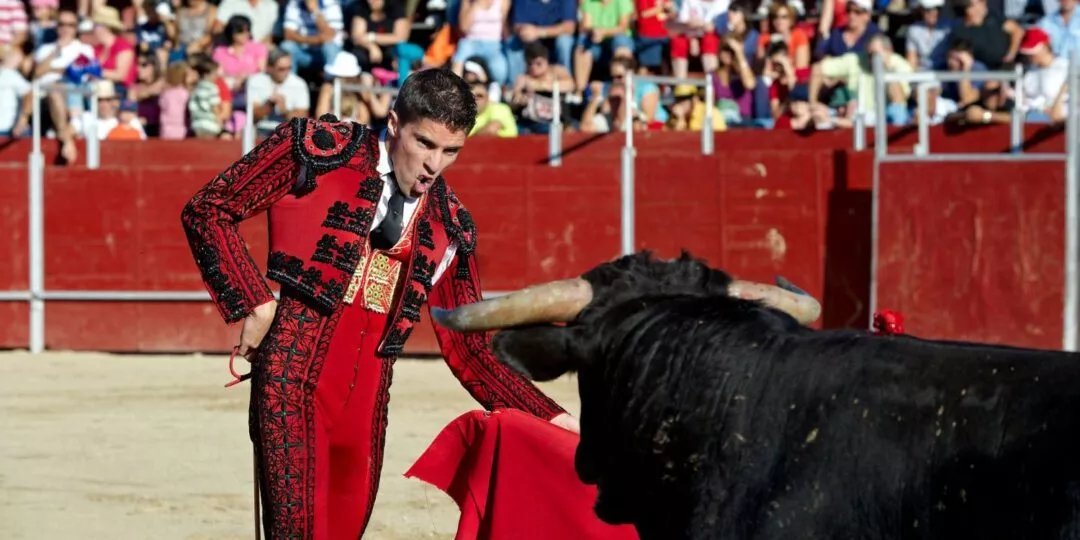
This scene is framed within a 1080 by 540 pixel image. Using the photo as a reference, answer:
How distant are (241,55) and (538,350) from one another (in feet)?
29.2

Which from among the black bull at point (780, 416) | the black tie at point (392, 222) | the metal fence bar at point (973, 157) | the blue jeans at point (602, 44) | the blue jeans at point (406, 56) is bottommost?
the black bull at point (780, 416)

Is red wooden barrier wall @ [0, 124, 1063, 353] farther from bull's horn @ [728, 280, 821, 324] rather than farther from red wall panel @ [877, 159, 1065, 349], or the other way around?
bull's horn @ [728, 280, 821, 324]

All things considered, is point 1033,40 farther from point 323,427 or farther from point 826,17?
point 323,427

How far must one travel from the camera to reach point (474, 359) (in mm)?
3277

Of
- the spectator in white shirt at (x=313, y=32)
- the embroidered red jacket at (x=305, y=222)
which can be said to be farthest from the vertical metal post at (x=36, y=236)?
the embroidered red jacket at (x=305, y=222)

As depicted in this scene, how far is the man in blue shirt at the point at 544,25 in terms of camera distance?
1080cm

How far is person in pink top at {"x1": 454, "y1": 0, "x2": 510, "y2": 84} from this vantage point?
1082 centimetres

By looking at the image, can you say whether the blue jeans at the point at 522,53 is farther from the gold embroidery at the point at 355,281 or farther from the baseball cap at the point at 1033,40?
the gold embroidery at the point at 355,281

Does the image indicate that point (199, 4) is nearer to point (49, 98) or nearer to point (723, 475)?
point (49, 98)

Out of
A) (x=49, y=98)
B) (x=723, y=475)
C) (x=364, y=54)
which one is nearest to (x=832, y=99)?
(x=364, y=54)

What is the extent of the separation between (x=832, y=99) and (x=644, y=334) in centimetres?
813

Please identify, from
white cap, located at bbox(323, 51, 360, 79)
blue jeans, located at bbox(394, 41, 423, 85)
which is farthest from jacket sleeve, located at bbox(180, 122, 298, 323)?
blue jeans, located at bbox(394, 41, 423, 85)

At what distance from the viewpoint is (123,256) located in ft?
33.9

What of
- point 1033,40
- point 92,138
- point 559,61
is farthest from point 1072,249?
point 92,138
